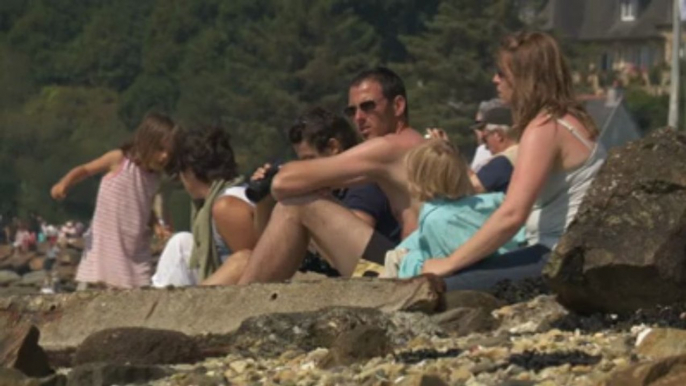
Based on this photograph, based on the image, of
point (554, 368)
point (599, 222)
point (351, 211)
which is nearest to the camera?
point (554, 368)

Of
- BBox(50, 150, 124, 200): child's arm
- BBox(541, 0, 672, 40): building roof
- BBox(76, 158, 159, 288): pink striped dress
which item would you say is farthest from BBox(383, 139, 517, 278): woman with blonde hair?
BBox(541, 0, 672, 40): building roof

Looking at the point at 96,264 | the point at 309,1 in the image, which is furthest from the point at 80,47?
the point at 96,264

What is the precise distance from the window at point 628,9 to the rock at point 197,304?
13230 centimetres

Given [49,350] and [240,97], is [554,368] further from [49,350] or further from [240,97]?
[240,97]

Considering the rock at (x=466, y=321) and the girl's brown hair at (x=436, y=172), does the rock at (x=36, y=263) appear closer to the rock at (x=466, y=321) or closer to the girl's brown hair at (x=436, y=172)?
the girl's brown hair at (x=436, y=172)

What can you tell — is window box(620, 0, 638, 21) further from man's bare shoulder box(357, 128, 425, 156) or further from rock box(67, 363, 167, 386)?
rock box(67, 363, 167, 386)

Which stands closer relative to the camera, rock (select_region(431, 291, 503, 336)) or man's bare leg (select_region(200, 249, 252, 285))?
rock (select_region(431, 291, 503, 336))

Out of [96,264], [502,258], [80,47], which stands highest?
[502,258]

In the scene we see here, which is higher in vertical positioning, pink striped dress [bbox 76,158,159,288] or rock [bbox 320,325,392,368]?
rock [bbox 320,325,392,368]

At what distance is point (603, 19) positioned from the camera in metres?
145

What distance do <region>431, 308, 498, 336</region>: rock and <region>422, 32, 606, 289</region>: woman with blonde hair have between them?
0.59 metres

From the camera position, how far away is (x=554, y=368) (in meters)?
8.80

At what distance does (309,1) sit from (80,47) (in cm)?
2006

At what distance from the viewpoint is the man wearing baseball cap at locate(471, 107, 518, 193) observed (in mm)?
12469
